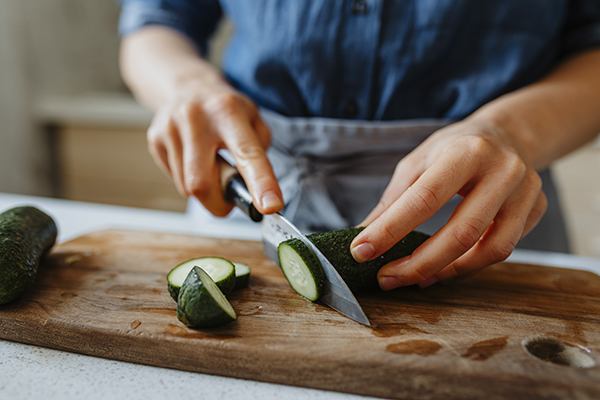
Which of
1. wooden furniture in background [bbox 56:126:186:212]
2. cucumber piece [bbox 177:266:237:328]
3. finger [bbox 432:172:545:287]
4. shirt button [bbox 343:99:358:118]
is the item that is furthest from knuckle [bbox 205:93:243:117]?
wooden furniture in background [bbox 56:126:186:212]

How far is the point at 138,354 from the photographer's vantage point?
0.82 m

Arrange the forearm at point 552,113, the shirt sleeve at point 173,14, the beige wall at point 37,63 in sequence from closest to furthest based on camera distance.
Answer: the forearm at point 552,113, the shirt sleeve at point 173,14, the beige wall at point 37,63

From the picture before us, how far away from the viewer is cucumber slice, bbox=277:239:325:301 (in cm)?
90

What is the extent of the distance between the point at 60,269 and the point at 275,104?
2.91ft

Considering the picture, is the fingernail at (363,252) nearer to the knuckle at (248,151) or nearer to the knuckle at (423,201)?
the knuckle at (423,201)

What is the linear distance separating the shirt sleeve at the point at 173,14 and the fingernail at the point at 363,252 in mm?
1409

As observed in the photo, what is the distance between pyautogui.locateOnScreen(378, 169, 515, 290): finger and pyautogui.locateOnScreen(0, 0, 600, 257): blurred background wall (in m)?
3.50

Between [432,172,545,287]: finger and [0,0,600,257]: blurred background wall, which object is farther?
[0,0,600,257]: blurred background wall

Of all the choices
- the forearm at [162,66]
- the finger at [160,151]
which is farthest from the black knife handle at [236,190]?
the forearm at [162,66]

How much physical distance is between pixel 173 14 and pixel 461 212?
151 centimetres

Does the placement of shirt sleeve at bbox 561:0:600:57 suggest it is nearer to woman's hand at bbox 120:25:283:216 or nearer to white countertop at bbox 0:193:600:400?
woman's hand at bbox 120:25:283:216

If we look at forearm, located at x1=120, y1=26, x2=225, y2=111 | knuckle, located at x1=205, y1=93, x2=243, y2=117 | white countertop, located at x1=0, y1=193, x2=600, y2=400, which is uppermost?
forearm, located at x1=120, y1=26, x2=225, y2=111

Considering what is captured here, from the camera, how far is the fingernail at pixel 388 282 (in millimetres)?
954

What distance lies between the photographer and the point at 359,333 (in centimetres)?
83
